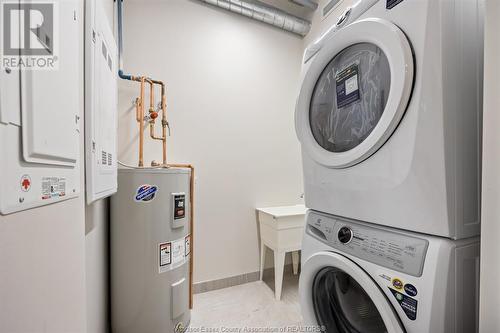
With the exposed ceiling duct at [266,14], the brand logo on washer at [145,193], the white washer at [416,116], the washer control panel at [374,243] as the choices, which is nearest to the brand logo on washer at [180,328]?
the brand logo on washer at [145,193]

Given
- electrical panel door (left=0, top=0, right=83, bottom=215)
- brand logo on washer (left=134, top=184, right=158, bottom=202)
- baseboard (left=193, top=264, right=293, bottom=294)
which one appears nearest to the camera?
electrical panel door (left=0, top=0, right=83, bottom=215)

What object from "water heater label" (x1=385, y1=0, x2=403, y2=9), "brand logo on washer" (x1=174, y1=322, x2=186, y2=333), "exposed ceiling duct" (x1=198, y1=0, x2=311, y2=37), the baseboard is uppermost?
"exposed ceiling duct" (x1=198, y1=0, x2=311, y2=37)

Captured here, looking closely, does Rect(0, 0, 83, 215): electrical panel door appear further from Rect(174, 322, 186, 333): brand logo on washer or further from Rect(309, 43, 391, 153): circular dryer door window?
Rect(174, 322, 186, 333): brand logo on washer

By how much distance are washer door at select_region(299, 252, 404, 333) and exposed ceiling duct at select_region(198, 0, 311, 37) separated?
1.97 metres

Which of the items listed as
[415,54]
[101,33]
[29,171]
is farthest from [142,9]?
[415,54]

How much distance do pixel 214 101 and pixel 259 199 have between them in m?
0.97

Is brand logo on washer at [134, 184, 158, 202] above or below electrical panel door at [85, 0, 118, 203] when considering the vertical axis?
below

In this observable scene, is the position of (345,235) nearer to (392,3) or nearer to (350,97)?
(350,97)

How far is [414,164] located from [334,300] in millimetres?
686

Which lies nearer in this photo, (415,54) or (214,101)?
(415,54)

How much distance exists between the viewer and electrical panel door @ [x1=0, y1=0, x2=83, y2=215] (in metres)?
0.37

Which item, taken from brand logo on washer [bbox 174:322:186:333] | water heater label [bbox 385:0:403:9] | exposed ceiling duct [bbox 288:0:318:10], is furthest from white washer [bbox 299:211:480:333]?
exposed ceiling duct [bbox 288:0:318:10]

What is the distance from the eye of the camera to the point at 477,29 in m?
0.58

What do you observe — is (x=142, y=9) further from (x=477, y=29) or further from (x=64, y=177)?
(x=477, y=29)
